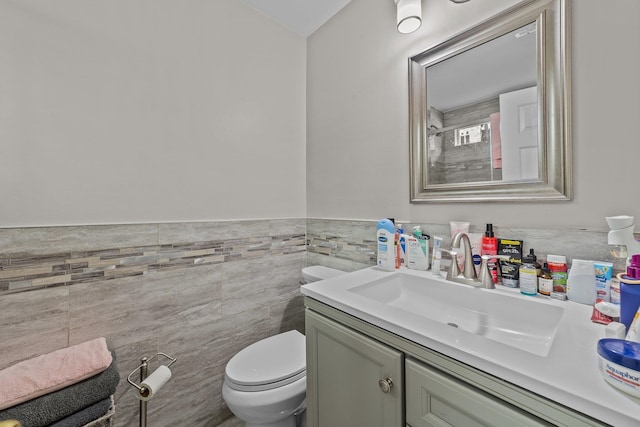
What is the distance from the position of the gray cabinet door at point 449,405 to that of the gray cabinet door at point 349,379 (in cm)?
4

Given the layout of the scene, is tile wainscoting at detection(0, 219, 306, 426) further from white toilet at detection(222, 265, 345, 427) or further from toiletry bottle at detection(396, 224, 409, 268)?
toiletry bottle at detection(396, 224, 409, 268)

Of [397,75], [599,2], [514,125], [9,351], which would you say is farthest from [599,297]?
[9,351]

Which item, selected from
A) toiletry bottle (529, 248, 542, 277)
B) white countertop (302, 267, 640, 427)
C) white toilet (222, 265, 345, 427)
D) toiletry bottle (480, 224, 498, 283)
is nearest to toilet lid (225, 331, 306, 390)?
white toilet (222, 265, 345, 427)

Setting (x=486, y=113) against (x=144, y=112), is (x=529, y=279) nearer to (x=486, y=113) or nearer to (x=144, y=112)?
(x=486, y=113)

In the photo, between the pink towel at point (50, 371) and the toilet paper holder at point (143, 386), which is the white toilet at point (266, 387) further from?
the pink towel at point (50, 371)

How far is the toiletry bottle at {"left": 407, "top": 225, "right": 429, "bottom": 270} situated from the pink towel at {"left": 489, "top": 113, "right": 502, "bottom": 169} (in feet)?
1.30

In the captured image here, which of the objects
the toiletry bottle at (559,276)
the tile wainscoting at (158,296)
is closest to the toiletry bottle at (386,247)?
the toiletry bottle at (559,276)

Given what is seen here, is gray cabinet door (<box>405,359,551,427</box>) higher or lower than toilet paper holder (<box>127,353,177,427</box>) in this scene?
higher

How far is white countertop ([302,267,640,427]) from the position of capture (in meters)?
0.39

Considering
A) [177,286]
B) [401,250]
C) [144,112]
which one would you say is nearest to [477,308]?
[401,250]

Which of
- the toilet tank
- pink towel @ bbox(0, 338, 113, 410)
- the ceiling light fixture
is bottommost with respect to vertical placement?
pink towel @ bbox(0, 338, 113, 410)

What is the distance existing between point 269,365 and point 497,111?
145 centimetres

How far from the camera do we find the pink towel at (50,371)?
0.76 meters

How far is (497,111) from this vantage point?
98cm
